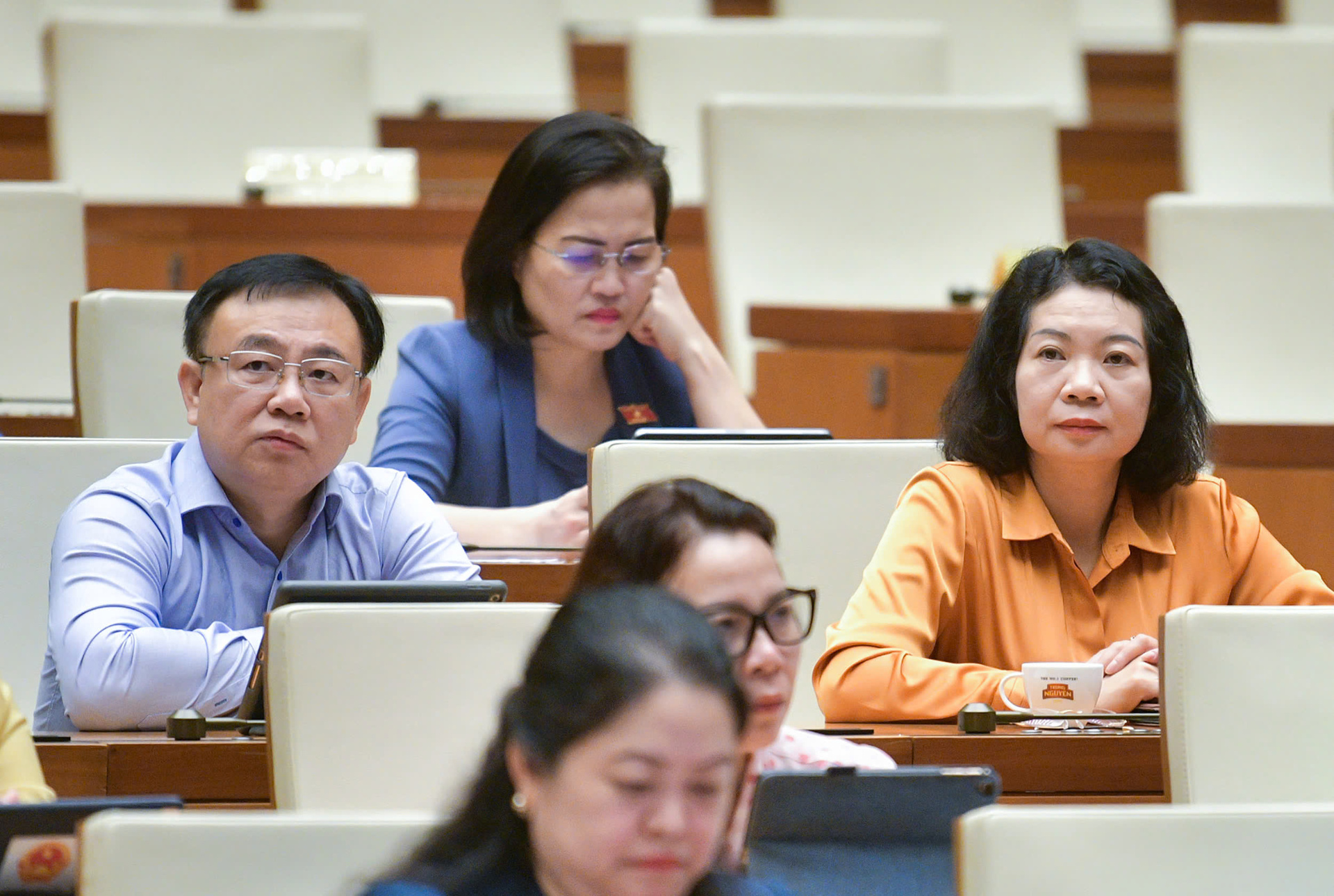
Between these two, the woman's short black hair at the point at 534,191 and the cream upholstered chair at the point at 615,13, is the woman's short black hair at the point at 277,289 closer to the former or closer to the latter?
the woman's short black hair at the point at 534,191

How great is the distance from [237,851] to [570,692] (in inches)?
11.5

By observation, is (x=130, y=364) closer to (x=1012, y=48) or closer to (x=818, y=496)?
(x=818, y=496)

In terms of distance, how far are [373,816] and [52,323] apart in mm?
2250

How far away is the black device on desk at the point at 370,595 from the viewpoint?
1.79 m

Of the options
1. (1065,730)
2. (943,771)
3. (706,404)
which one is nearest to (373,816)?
(943,771)

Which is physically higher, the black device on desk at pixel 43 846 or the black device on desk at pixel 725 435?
the black device on desk at pixel 725 435

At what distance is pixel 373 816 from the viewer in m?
1.25

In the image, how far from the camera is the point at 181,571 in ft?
6.77

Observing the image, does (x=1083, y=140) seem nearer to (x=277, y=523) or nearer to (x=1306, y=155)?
(x=1306, y=155)

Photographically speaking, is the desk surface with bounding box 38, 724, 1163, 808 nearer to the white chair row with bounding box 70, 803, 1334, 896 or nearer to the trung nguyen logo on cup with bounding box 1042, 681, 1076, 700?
the trung nguyen logo on cup with bounding box 1042, 681, 1076, 700

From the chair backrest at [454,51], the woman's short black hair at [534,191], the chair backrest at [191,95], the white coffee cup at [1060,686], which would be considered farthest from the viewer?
the chair backrest at [454,51]

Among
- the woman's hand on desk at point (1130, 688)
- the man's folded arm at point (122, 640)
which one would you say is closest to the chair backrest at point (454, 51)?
the man's folded arm at point (122, 640)

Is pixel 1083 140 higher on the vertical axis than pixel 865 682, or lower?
higher

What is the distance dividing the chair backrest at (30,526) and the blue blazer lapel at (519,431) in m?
0.62
